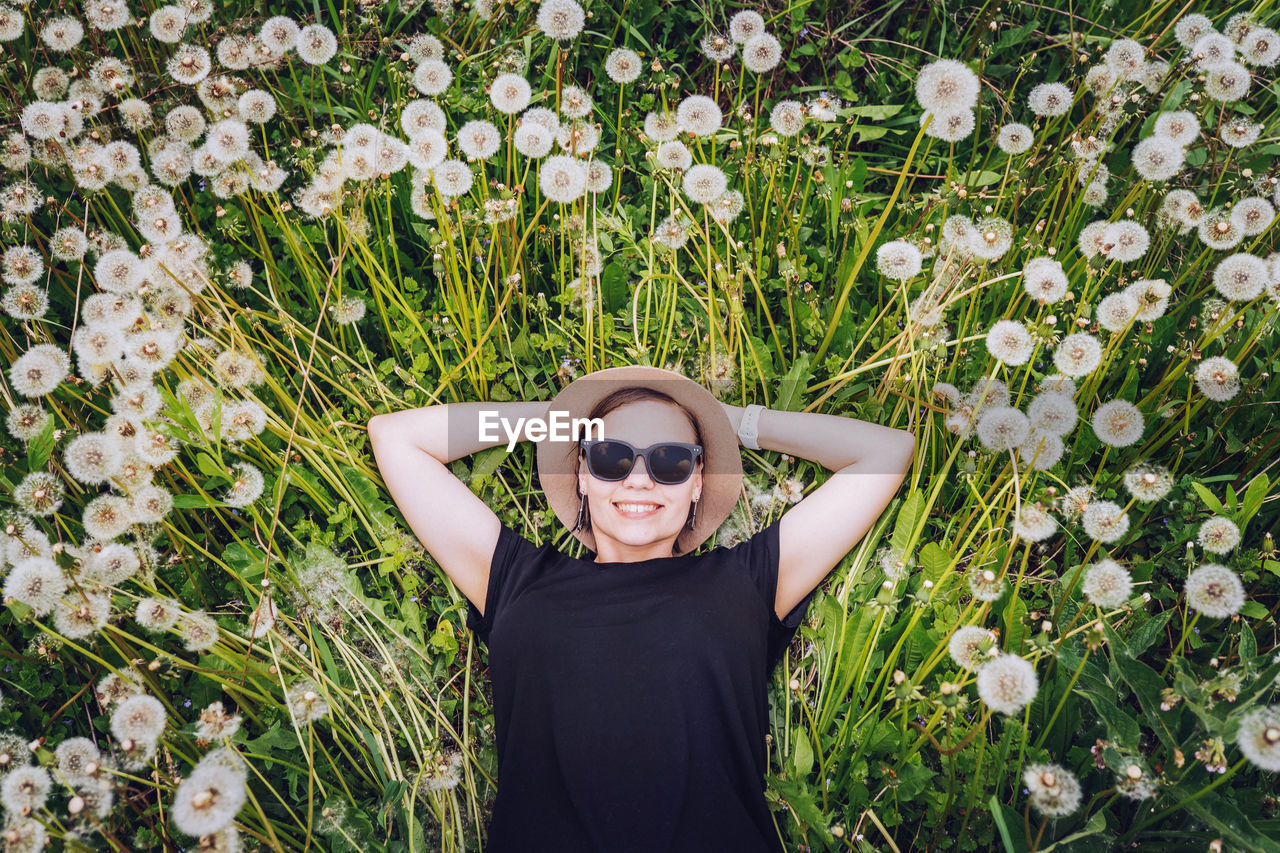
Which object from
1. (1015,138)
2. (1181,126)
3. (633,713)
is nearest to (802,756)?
(633,713)

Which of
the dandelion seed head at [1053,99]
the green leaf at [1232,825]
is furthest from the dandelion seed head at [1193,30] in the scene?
the green leaf at [1232,825]

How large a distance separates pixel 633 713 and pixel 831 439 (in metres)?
1.24

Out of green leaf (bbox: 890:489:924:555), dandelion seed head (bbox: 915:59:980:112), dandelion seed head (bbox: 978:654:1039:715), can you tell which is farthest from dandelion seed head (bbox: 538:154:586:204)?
dandelion seed head (bbox: 978:654:1039:715)

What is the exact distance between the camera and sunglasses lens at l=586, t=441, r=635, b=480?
9.28 feet

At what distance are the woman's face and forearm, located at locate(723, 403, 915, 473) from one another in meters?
0.38

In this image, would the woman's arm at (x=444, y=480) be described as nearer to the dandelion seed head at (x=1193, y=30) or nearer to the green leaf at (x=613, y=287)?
the green leaf at (x=613, y=287)

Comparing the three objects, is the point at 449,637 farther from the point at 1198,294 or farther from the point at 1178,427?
→ the point at 1198,294

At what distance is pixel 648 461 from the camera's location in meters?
2.83

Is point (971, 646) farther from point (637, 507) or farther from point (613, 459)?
point (613, 459)

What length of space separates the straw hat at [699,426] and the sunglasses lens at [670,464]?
32cm

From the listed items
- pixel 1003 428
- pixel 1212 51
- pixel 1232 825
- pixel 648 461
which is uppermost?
pixel 1212 51

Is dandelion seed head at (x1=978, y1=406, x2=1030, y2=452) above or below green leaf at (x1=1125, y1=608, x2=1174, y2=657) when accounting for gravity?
above

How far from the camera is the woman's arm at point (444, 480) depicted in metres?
3.00

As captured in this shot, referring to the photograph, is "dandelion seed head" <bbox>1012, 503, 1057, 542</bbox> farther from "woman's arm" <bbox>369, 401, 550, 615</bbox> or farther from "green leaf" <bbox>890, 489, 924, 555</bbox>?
"woman's arm" <bbox>369, 401, 550, 615</bbox>
